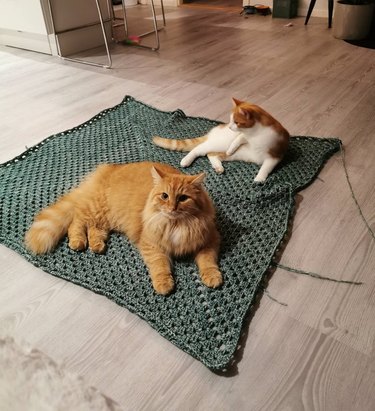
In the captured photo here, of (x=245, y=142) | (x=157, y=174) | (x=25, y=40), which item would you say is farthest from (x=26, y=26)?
(x=157, y=174)

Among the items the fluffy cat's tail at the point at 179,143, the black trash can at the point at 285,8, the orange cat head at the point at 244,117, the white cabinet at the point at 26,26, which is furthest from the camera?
the black trash can at the point at 285,8

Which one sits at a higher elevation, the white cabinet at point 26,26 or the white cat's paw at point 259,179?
the white cabinet at point 26,26

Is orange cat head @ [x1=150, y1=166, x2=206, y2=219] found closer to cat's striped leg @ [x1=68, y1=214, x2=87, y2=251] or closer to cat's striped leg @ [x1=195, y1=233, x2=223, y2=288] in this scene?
cat's striped leg @ [x1=195, y1=233, x2=223, y2=288]

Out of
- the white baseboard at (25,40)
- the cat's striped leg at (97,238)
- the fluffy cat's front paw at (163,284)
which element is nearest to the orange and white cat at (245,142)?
the cat's striped leg at (97,238)

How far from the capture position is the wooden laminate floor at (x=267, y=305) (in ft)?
2.94

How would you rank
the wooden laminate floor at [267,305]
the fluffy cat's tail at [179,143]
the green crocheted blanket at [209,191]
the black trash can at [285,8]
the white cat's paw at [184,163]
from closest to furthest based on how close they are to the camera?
the wooden laminate floor at [267,305] → the green crocheted blanket at [209,191] → the white cat's paw at [184,163] → the fluffy cat's tail at [179,143] → the black trash can at [285,8]

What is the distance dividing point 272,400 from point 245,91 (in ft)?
6.43

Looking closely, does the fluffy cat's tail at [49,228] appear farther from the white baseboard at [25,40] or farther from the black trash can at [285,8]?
the black trash can at [285,8]

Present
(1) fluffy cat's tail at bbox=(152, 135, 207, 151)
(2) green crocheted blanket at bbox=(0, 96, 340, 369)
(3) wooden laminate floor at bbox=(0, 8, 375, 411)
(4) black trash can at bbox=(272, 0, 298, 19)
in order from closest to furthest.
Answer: (3) wooden laminate floor at bbox=(0, 8, 375, 411), (2) green crocheted blanket at bbox=(0, 96, 340, 369), (1) fluffy cat's tail at bbox=(152, 135, 207, 151), (4) black trash can at bbox=(272, 0, 298, 19)

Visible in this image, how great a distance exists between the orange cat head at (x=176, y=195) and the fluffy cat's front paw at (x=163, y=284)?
180 millimetres

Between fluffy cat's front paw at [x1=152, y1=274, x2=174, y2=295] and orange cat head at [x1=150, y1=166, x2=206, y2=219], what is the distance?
0.18m

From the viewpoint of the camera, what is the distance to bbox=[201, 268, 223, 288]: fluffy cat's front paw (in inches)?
42.9

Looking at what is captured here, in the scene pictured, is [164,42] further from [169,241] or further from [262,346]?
[262,346]

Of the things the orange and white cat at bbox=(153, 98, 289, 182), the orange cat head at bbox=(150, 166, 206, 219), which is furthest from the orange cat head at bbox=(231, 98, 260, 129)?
the orange cat head at bbox=(150, 166, 206, 219)
